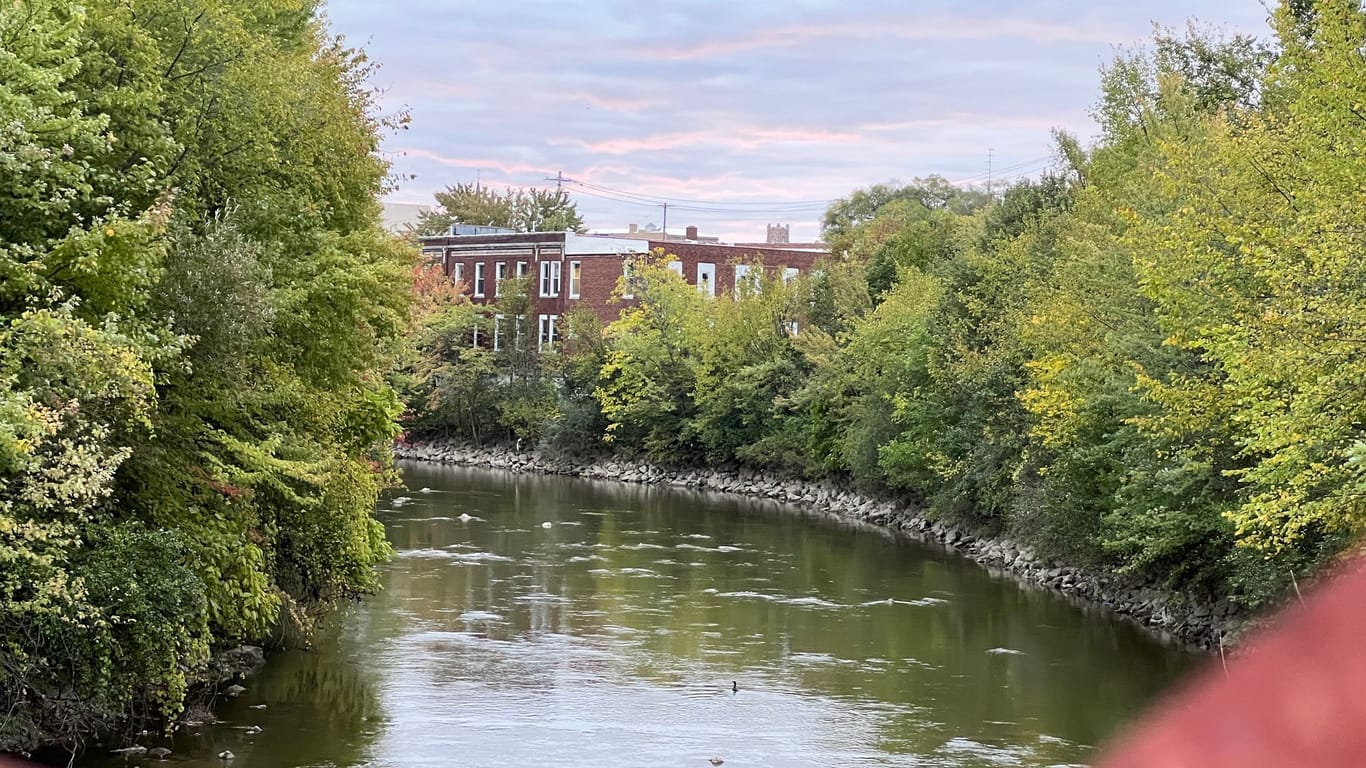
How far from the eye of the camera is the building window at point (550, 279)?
79.3m

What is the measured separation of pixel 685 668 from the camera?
23.0 meters

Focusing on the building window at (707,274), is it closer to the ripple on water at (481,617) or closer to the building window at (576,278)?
the building window at (576,278)

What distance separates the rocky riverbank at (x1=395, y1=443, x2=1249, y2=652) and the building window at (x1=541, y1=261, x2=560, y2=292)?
10798 millimetres

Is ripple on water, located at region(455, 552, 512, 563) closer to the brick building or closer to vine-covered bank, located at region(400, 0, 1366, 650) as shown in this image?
vine-covered bank, located at region(400, 0, 1366, 650)

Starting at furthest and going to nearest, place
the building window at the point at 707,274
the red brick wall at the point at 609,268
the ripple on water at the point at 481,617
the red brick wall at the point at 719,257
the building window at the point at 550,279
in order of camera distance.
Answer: the building window at the point at 550,279
the building window at the point at 707,274
the red brick wall at the point at 719,257
the red brick wall at the point at 609,268
the ripple on water at the point at 481,617

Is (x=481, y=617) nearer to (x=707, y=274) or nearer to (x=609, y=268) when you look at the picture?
(x=609, y=268)

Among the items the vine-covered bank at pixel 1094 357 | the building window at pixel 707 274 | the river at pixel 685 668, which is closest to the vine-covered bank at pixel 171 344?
the river at pixel 685 668

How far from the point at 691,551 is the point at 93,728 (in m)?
21.7

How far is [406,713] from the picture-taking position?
1961 centimetres

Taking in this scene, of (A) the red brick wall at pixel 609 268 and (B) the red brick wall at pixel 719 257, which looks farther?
(B) the red brick wall at pixel 719 257

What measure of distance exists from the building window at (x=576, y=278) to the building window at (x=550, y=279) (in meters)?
1.01

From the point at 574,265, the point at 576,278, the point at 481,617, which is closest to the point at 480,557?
the point at 481,617

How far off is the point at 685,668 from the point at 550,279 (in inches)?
2298

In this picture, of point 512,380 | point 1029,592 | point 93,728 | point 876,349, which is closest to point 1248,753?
point 93,728
